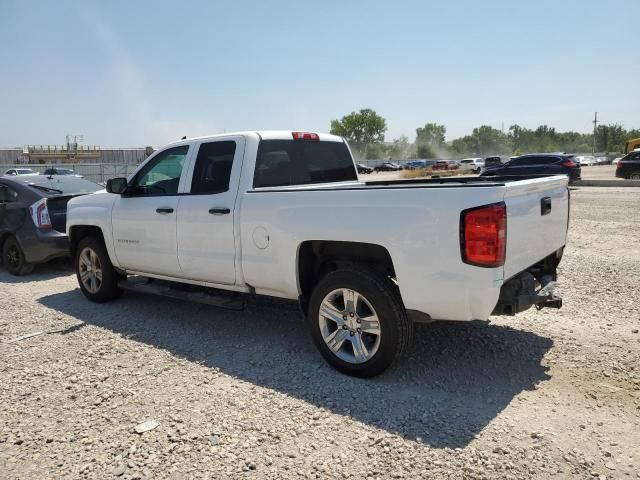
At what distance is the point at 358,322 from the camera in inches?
152

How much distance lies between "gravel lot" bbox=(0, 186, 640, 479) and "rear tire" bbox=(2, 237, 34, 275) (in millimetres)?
2649

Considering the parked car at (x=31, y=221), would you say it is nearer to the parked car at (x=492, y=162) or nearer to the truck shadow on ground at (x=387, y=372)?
the truck shadow on ground at (x=387, y=372)

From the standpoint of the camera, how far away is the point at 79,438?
3203mm

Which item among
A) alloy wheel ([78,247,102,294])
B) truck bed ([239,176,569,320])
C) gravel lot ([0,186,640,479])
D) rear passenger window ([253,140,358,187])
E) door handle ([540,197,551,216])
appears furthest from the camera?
alloy wheel ([78,247,102,294])

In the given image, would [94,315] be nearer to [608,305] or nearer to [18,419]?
[18,419]

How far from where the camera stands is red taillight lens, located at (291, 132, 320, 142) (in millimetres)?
5106

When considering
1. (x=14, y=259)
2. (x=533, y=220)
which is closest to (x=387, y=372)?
(x=533, y=220)

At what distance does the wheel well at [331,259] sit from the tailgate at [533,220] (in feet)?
2.90

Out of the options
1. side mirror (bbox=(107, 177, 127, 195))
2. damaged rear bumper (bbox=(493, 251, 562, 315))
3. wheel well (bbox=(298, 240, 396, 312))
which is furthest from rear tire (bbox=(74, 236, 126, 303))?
damaged rear bumper (bbox=(493, 251, 562, 315))

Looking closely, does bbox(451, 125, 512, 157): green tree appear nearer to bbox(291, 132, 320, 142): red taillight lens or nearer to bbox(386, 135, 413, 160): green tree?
bbox(386, 135, 413, 160): green tree

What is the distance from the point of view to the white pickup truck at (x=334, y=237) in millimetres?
3318

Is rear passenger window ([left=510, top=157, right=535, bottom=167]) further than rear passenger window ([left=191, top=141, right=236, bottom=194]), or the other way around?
rear passenger window ([left=510, top=157, right=535, bottom=167])

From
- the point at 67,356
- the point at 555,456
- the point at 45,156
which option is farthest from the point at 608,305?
the point at 45,156

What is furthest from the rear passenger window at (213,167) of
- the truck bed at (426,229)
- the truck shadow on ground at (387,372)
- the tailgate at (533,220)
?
the tailgate at (533,220)
